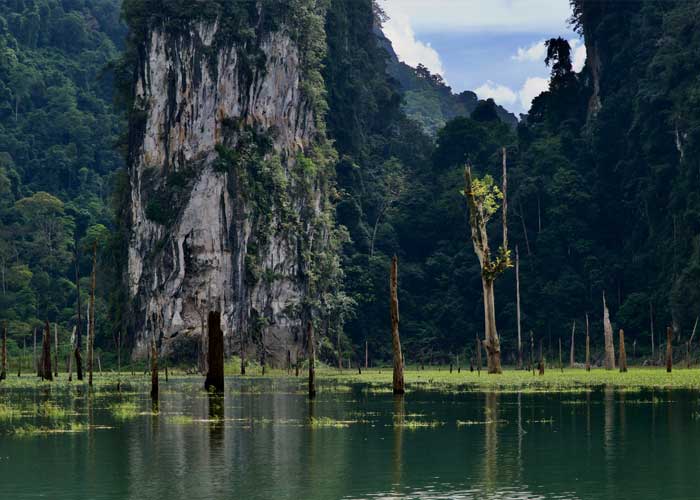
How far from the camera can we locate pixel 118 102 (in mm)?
127062

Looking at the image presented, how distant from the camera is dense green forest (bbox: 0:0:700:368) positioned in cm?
11925

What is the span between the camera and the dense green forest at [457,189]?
391 ft

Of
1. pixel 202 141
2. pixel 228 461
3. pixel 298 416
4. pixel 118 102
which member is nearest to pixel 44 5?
pixel 118 102

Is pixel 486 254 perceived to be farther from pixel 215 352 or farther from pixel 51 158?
pixel 51 158

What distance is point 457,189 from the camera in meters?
148

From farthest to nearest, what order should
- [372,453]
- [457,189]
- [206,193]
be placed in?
1. [457,189]
2. [206,193]
3. [372,453]

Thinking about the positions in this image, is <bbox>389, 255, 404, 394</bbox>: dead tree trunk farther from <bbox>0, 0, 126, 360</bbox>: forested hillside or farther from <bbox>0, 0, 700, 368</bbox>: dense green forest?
<bbox>0, 0, 126, 360</bbox>: forested hillside

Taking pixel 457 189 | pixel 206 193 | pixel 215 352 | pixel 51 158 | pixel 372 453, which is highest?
pixel 51 158

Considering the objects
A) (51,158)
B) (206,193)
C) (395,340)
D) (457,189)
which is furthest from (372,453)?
(51,158)

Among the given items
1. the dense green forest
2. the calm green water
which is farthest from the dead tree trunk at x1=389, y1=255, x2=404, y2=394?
the dense green forest

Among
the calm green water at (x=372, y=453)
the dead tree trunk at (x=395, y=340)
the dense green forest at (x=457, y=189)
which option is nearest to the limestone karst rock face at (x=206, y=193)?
the dense green forest at (x=457, y=189)

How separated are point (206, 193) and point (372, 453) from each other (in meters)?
92.2

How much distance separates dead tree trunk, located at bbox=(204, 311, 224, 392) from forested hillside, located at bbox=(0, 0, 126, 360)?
6958 centimetres

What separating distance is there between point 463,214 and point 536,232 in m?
12.4
